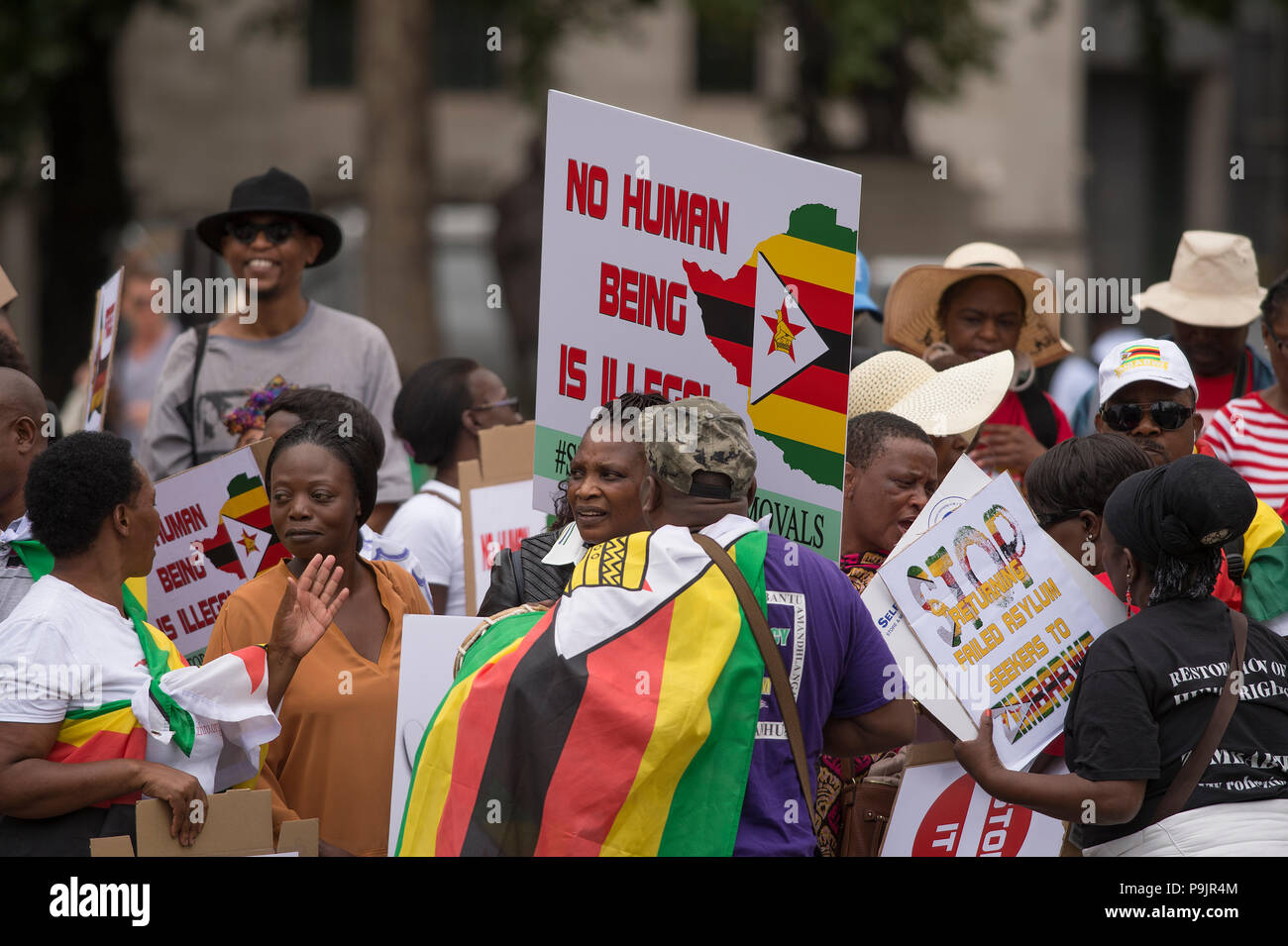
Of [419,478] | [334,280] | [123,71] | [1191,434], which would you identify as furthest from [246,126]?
[1191,434]

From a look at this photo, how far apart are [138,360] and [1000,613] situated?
8.58 meters

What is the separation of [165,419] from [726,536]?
3.12 meters

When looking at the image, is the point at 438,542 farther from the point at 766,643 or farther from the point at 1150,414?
the point at 1150,414

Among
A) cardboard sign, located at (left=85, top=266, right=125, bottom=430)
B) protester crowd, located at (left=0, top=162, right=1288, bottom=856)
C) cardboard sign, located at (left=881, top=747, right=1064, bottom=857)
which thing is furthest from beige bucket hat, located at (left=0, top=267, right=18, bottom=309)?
cardboard sign, located at (left=881, top=747, right=1064, bottom=857)

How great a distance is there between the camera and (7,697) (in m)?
3.49

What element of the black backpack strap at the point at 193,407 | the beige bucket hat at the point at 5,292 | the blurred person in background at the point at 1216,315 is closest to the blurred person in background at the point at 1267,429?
the blurred person in background at the point at 1216,315

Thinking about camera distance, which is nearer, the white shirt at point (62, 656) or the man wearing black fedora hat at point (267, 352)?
the white shirt at point (62, 656)

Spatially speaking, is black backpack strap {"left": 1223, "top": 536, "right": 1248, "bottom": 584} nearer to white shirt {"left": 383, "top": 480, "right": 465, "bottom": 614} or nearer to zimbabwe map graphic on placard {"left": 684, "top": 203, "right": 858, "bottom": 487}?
zimbabwe map graphic on placard {"left": 684, "top": 203, "right": 858, "bottom": 487}

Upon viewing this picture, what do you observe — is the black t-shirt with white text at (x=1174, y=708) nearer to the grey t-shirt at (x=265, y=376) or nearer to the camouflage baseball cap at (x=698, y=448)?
the camouflage baseball cap at (x=698, y=448)

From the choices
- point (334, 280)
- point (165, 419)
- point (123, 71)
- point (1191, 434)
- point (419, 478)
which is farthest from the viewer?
point (123, 71)

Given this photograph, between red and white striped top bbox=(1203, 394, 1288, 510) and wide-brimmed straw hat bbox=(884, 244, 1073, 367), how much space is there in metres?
1.04

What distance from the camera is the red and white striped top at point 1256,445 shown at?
5.11 m
